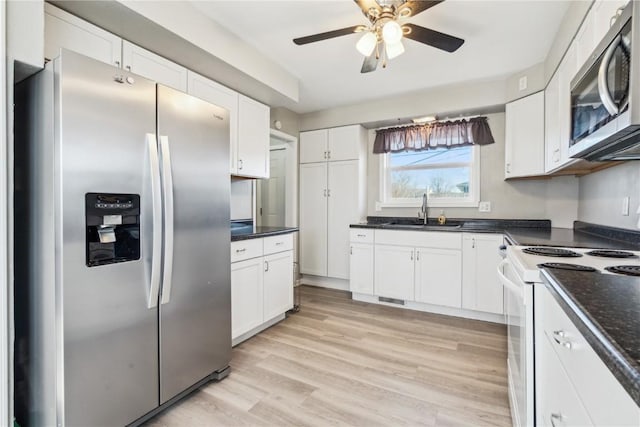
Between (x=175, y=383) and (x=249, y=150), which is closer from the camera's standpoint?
(x=175, y=383)

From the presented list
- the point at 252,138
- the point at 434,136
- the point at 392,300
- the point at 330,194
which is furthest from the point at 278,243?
the point at 434,136

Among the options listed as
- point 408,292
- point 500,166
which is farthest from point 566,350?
point 500,166

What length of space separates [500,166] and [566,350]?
3.07 m

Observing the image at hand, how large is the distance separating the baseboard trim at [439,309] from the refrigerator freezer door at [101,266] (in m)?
2.53

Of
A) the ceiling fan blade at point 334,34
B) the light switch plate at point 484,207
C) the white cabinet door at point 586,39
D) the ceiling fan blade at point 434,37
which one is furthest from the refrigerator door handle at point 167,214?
the light switch plate at point 484,207

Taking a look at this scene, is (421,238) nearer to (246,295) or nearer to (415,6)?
(246,295)

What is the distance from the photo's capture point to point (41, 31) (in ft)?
4.25

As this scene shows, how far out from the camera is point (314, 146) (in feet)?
14.0

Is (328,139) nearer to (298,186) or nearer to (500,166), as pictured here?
(298,186)

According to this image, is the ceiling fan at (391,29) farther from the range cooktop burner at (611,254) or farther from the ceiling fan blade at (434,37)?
the range cooktop burner at (611,254)

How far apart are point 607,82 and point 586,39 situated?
2.97ft

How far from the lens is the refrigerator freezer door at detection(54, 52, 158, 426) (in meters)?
1.27

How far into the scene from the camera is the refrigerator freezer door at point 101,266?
1271mm

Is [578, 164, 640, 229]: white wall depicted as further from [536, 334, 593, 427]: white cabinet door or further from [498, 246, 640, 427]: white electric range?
[536, 334, 593, 427]: white cabinet door
